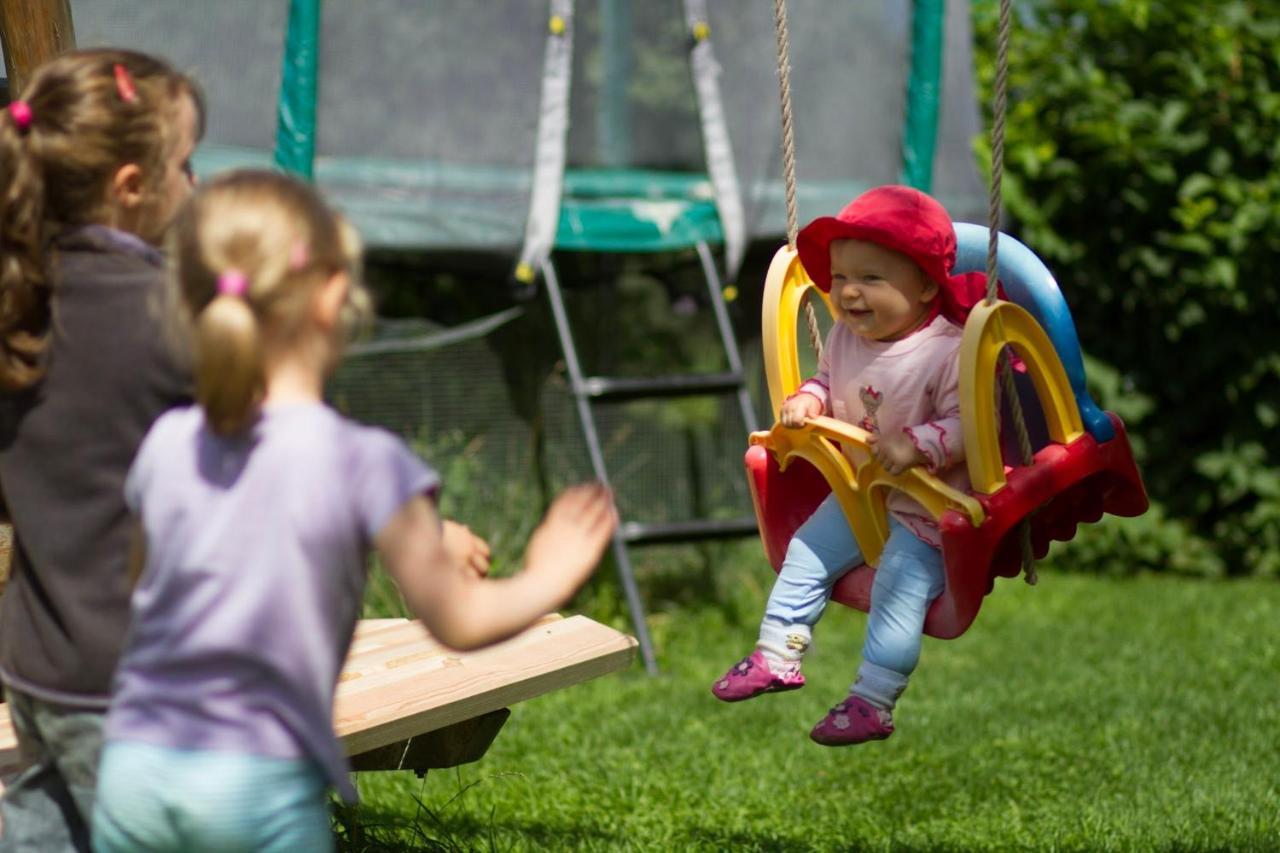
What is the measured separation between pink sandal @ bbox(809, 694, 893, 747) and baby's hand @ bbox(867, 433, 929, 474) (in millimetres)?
373

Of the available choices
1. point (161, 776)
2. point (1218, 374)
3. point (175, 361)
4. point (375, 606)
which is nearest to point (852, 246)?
point (175, 361)

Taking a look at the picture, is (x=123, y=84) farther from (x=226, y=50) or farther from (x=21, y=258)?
(x=226, y=50)

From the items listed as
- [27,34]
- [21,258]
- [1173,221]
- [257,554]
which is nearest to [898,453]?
[257,554]

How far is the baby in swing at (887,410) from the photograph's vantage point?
8.39 feet

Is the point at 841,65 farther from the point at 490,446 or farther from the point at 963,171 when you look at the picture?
the point at 490,446

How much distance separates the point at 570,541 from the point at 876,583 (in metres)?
0.99

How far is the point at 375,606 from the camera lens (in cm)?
545

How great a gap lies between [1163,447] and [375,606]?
3.86 m

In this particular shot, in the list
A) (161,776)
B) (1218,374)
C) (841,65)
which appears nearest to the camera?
(161,776)

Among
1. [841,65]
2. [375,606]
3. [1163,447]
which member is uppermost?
[841,65]

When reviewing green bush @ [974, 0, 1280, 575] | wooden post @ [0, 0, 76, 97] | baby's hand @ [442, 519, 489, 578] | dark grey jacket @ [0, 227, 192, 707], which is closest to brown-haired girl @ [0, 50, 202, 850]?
dark grey jacket @ [0, 227, 192, 707]

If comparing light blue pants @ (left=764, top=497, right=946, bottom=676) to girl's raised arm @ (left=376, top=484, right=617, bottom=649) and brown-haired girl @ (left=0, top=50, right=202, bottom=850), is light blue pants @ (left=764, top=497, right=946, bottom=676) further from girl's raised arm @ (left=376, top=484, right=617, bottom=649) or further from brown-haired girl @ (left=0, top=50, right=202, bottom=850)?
brown-haired girl @ (left=0, top=50, right=202, bottom=850)

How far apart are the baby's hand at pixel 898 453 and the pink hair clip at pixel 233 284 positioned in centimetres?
119

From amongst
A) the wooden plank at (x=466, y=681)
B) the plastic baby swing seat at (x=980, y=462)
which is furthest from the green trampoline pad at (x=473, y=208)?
the plastic baby swing seat at (x=980, y=462)
